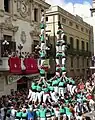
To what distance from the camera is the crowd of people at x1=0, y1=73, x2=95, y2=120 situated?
15562mm

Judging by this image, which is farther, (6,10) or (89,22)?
(89,22)

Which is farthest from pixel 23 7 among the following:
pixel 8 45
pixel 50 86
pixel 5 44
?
pixel 50 86

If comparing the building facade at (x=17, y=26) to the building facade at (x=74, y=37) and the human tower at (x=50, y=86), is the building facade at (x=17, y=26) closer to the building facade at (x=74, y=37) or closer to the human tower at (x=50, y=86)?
the human tower at (x=50, y=86)

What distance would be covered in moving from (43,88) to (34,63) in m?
7.73

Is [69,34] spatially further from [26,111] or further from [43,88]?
[26,111]

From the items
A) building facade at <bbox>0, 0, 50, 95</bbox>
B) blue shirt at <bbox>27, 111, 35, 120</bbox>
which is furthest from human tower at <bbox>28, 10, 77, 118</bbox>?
building facade at <bbox>0, 0, 50, 95</bbox>

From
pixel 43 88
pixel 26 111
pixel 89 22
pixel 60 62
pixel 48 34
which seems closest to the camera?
pixel 26 111

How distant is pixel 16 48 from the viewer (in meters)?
28.0

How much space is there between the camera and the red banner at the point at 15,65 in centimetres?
2448

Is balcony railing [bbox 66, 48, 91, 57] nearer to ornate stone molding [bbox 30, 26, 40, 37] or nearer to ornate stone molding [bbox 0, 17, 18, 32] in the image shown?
ornate stone molding [bbox 30, 26, 40, 37]

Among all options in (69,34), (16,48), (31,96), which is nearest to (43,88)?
(31,96)

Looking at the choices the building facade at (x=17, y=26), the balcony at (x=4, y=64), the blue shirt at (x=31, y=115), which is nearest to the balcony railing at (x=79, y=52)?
the building facade at (x=17, y=26)

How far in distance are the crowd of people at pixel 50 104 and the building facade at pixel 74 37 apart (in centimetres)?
1815

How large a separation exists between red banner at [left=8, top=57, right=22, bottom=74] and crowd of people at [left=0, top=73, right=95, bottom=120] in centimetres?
397
